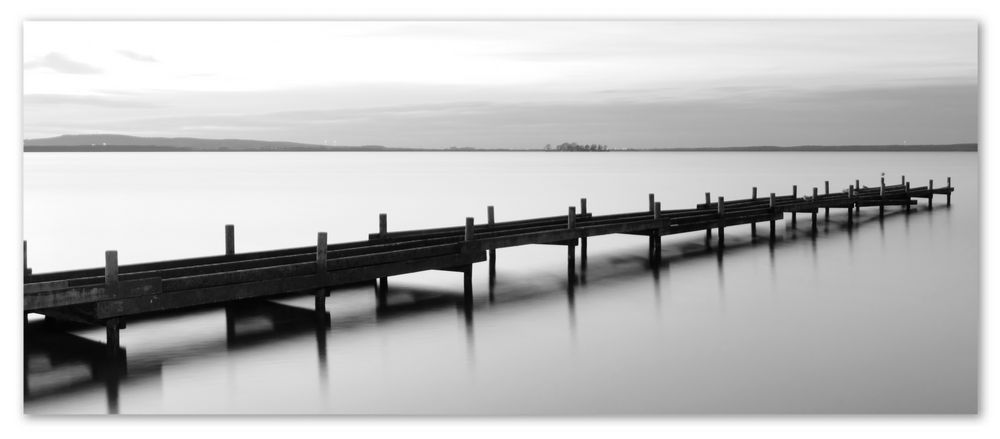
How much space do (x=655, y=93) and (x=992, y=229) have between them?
30.4ft

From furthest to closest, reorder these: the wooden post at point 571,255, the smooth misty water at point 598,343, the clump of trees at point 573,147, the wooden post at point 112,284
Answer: the clump of trees at point 573,147, the wooden post at point 571,255, the wooden post at point 112,284, the smooth misty water at point 598,343

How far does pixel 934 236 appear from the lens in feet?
71.3

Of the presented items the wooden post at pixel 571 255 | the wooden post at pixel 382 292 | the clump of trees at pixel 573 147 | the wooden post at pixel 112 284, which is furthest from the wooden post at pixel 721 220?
the wooden post at pixel 112 284

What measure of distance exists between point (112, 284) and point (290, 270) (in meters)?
2.17

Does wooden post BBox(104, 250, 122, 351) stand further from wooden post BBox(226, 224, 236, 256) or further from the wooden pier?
wooden post BBox(226, 224, 236, 256)

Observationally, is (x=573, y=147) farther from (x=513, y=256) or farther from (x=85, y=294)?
(x=85, y=294)

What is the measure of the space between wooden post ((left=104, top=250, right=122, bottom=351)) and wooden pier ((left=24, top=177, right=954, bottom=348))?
0.03 ft

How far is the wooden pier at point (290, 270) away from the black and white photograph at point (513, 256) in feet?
0.12

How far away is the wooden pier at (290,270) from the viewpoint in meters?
8.88

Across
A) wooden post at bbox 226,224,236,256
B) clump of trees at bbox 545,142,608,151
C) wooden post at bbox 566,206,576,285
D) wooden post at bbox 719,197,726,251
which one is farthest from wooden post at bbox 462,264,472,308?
wooden post at bbox 719,197,726,251

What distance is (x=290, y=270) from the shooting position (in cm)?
1052

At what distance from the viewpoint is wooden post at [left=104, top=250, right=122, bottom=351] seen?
8.83 m

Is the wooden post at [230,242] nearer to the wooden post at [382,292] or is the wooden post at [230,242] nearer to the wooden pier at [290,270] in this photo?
the wooden pier at [290,270]

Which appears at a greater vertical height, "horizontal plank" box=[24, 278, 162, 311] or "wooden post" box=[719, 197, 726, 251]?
"wooden post" box=[719, 197, 726, 251]
